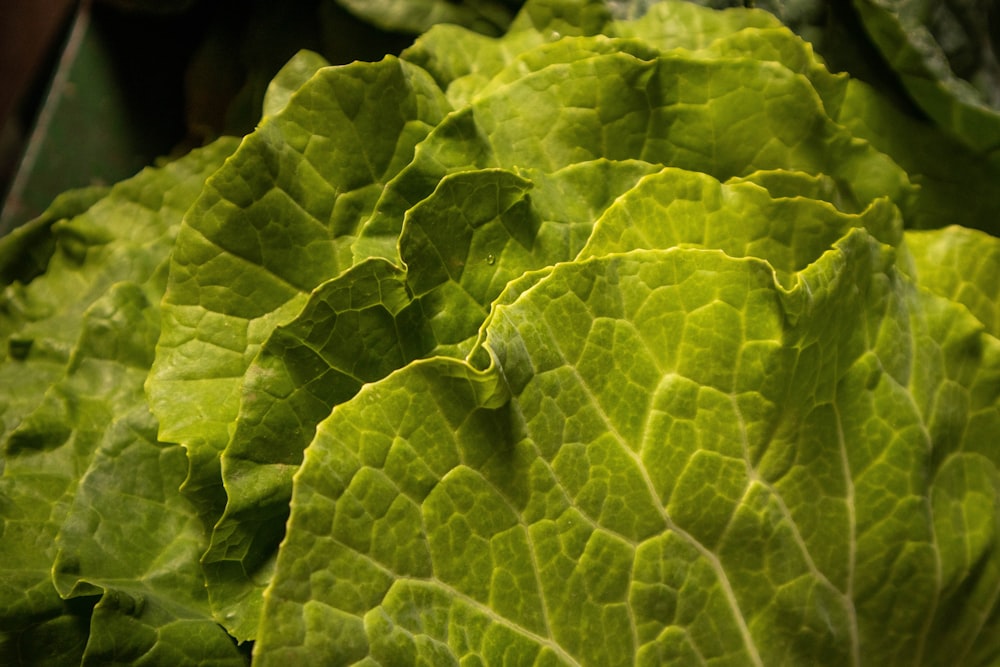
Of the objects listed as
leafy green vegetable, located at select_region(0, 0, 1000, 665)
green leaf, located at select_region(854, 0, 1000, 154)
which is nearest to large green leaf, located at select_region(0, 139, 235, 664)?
leafy green vegetable, located at select_region(0, 0, 1000, 665)

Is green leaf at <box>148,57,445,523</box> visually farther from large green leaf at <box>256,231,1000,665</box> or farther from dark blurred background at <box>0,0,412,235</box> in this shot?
dark blurred background at <box>0,0,412,235</box>

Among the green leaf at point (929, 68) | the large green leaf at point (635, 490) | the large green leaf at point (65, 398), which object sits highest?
the green leaf at point (929, 68)

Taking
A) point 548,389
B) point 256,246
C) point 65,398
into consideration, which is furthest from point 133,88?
point 548,389

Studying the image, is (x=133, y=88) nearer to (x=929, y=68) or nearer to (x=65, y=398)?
(x=65, y=398)

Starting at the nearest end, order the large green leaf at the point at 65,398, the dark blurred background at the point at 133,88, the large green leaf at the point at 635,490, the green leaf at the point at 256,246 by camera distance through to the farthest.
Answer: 1. the large green leaf at the point at 635,490
2. the green leaf at the point at 256,246
3. the large green leaf at the point at 65,398
4. the dark blurred background at the point at 133,88

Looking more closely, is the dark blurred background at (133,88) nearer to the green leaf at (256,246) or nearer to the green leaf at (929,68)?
the green leaf at (256,246)

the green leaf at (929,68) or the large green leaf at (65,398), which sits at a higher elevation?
the green leaf at (929,68)

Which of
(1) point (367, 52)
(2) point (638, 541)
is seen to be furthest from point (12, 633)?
(1) point (367, 52)

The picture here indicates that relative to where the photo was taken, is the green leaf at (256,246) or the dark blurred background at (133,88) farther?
the dark blurred background at (133,88)

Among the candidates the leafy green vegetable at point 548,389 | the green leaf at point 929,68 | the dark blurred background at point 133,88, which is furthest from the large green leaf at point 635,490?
the dark blurred background at point 133,88

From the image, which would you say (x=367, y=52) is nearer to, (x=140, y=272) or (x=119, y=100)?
(x=140, y=272)
